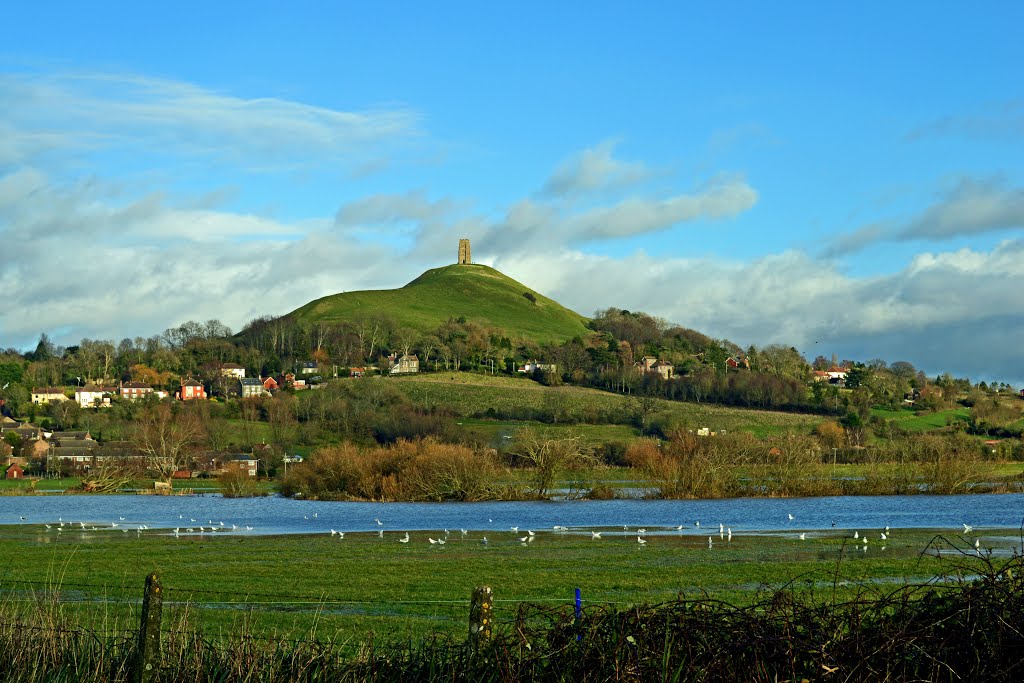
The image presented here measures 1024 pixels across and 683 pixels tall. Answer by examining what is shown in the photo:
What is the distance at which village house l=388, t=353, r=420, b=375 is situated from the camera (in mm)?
179325

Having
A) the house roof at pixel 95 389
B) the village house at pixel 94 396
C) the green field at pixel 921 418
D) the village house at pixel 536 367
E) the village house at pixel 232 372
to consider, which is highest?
the village house at pixel 536 367

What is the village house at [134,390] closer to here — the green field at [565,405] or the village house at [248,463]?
the green field at [565,405]

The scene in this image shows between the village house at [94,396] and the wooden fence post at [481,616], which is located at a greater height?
the village house at [94,396]

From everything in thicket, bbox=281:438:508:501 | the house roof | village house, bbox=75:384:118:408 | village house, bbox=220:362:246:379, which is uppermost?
village house, bbox=220:362:246:379

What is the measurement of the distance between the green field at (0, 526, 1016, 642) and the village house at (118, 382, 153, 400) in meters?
130

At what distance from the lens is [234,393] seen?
591 feet

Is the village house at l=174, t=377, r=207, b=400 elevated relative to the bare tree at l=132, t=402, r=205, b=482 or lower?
elevated

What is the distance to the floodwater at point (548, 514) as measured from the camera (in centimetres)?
5244

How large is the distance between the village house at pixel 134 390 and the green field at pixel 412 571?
13029 centimetres

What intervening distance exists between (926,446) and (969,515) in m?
34.7

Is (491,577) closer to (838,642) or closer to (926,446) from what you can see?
(838,642)

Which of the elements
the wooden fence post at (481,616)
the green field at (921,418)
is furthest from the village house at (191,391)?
the wooden fence post at (481,616)

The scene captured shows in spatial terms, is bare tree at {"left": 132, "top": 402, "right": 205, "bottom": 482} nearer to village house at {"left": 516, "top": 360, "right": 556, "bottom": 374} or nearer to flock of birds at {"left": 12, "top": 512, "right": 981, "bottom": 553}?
flock of birds at {"left": 12, "top": 512, "right": 981, "bottom": 553}

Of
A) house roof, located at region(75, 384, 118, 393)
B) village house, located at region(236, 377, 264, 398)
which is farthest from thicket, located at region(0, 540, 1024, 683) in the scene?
house roof, located at region(75, 384, 118, 393)
